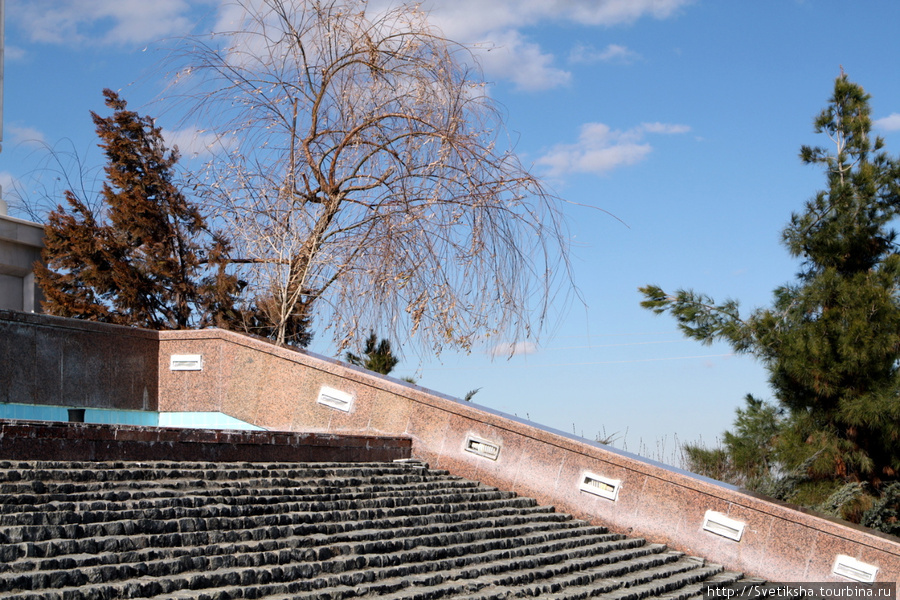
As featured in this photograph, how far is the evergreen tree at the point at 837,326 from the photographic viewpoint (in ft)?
36.1

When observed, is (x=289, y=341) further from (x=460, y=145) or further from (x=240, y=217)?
(x=460, y=145)

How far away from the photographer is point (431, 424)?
878cm

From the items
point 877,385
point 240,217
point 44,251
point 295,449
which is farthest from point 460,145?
point 44,251

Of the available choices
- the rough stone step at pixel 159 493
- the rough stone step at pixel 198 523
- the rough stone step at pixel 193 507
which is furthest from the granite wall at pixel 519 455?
the rough stone step at pixel 193 507

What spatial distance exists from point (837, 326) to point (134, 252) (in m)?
12.1

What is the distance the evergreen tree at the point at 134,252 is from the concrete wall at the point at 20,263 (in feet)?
1.18

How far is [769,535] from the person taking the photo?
7637 millimetres

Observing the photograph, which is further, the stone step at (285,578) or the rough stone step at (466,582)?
the rough stone step at (466,582)

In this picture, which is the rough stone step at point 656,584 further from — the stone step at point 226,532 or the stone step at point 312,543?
the stone step at point 226,532

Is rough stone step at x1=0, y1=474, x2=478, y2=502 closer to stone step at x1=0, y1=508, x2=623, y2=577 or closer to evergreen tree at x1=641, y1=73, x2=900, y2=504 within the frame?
stone step at x1=0, y1=508, x2=623, y2=577

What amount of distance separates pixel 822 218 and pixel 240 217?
8.26 meters

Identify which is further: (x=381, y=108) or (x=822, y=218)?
(x=822, y=218)

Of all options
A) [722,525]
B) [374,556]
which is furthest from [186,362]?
[722,525]

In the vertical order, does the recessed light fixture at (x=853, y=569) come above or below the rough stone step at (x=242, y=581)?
below
